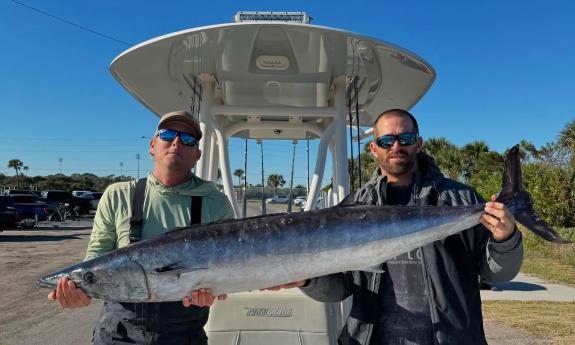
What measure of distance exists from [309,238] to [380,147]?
70 cm

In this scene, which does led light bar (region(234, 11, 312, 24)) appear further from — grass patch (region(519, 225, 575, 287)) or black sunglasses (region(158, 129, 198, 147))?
grass patch (region(519, 225, 575, 287))

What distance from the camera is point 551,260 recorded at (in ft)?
48.9

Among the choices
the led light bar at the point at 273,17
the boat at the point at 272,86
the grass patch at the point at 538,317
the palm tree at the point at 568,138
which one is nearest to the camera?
the boat at the point at 272,86

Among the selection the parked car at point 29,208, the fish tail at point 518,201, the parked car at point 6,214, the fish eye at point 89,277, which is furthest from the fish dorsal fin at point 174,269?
the parked car at point 29,208

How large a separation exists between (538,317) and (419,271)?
20.7 ft

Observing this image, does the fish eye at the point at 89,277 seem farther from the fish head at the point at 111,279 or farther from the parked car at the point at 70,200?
the parked car at the point at 70,200

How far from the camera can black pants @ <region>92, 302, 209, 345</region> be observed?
8.25ft

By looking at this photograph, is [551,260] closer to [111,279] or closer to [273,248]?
[273,248]

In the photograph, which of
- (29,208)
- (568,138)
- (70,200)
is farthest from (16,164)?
(568,138)

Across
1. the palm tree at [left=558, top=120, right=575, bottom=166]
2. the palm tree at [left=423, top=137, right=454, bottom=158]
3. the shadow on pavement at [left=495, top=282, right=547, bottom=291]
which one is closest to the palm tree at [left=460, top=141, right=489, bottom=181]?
the palm tree at [left=423, top=137, right=454, bottom=158]

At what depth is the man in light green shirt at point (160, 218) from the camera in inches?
99.5

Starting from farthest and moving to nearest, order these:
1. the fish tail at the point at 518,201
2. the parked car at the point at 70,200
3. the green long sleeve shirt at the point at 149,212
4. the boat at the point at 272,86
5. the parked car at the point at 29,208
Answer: the parked car at the point at 70,200
the parked car at the point at 29,208
the boat at the point at 272,86
the green long sleeve shirt at the point at 149,212
the fish tail at the point at 518,201

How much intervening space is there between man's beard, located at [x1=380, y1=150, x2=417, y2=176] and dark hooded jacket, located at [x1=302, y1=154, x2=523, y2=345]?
0.09 metres

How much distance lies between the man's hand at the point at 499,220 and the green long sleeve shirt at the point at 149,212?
1422mm
